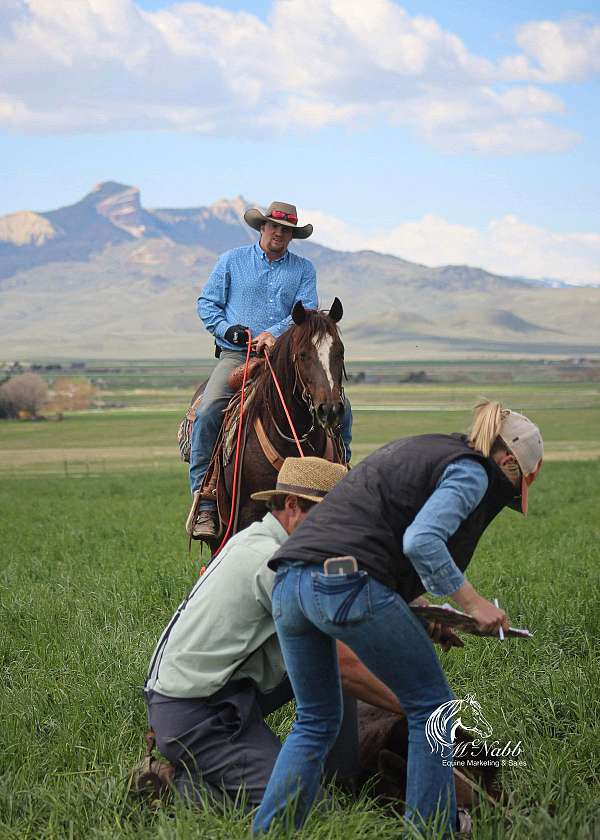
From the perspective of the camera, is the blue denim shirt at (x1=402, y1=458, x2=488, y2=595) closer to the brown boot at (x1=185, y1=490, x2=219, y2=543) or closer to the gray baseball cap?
the gray baseball cap

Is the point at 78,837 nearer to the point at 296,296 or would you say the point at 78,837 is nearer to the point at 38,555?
the point at 296,296

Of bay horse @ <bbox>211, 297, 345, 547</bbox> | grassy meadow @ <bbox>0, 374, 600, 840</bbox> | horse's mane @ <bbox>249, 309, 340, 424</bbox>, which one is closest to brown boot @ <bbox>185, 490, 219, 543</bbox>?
bay horse @ <bbox>211, 297, 345, 547</bbox>

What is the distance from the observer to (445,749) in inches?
166

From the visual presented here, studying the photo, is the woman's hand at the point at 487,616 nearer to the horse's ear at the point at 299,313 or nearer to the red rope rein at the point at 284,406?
the red rope rein at the point at 284,406

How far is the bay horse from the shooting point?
7.20 metres

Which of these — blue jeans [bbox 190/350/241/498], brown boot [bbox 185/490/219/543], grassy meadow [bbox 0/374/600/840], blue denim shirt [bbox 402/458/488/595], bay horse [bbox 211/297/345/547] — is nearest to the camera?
blue denim shirt [bbox 402/458/488/595]

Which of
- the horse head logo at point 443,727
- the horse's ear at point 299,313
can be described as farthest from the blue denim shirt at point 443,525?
the horse's ear at point 299,313

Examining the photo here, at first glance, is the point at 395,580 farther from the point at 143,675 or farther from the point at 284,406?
the point at 284,406

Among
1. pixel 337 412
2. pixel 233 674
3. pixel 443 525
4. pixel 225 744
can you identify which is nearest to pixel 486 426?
pixel 443 525

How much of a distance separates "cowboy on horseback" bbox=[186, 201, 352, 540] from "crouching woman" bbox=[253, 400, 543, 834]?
3871mm

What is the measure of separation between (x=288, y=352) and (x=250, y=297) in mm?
1050

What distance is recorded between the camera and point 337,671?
432 centimetres

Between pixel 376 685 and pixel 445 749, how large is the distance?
1.78ft

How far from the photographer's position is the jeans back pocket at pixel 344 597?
13.0 ft
